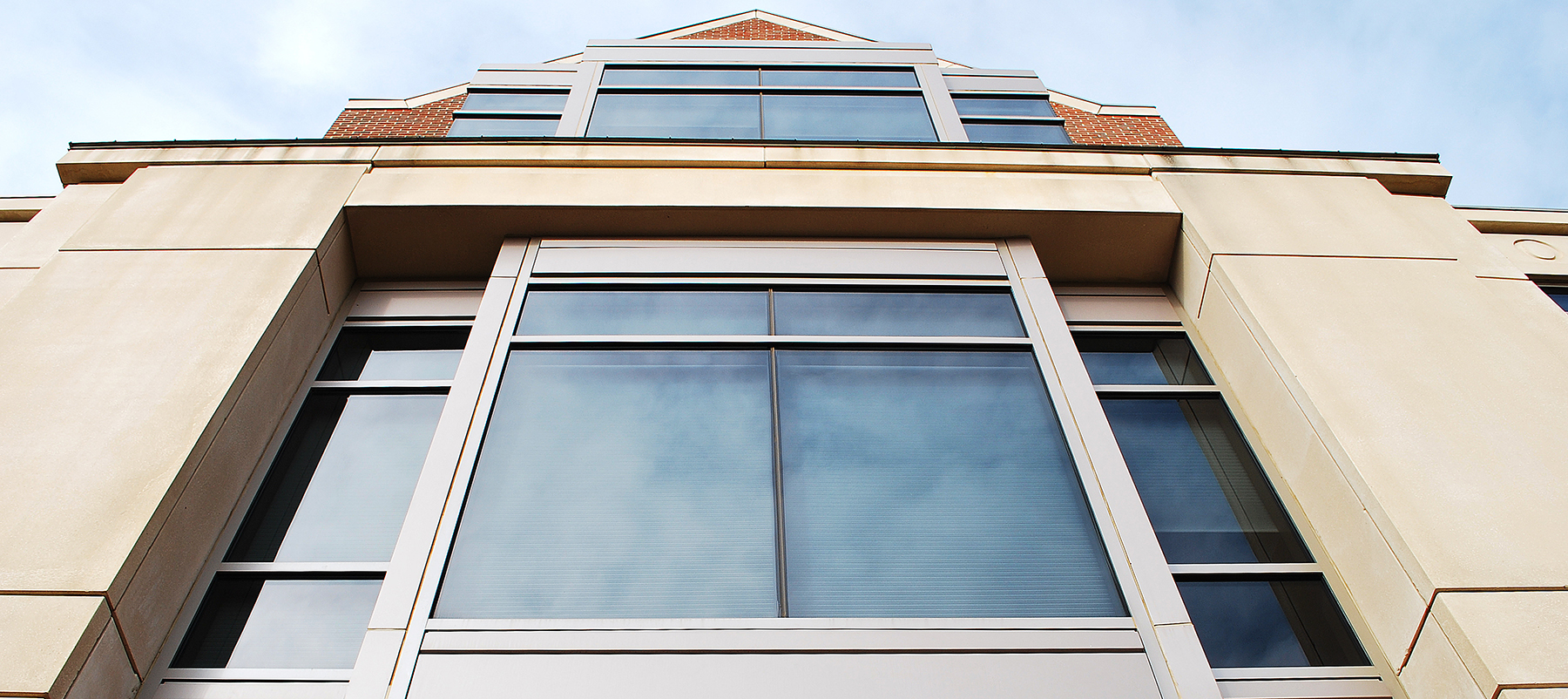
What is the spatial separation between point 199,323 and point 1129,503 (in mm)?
5801

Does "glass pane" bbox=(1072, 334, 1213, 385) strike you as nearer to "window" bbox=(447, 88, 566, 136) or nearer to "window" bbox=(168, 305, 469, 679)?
"window" bbox=(168, 305, 469, 679)

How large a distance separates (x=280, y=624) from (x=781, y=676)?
261 cm

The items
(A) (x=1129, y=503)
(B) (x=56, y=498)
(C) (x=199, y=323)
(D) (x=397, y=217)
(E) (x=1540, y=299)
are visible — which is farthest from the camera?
(D) (x=397, y=217)

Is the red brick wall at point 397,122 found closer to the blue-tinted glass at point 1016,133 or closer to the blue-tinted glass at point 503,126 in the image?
the blue-tinted glass at point 503,126

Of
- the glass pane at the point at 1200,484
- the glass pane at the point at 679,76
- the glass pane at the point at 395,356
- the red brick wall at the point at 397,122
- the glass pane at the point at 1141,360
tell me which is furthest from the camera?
the red brick wall at the point at 397,122

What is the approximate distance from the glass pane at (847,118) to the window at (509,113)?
7.85 ft

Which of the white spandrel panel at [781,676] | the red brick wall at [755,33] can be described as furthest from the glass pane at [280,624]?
the red brick wall at [755,33]

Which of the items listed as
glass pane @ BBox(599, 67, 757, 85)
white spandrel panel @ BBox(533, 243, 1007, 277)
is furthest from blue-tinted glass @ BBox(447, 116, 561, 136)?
white spandrel panel @ BBox(533, 243, 1007, 277)

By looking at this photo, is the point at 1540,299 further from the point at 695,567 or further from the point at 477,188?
the point at 477,188

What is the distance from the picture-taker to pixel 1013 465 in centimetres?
531

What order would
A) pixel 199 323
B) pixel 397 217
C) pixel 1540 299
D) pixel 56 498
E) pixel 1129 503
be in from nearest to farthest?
pixel 56 498 → pixel 1129 503 → pixel 199 323 → pixel 1540 299 → pixel 397 217

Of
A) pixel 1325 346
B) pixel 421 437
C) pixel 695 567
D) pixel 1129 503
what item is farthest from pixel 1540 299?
pixel 421 437

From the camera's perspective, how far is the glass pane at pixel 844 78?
1055cm

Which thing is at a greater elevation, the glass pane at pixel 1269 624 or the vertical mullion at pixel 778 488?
the vertical mullion at pixel 778 488
